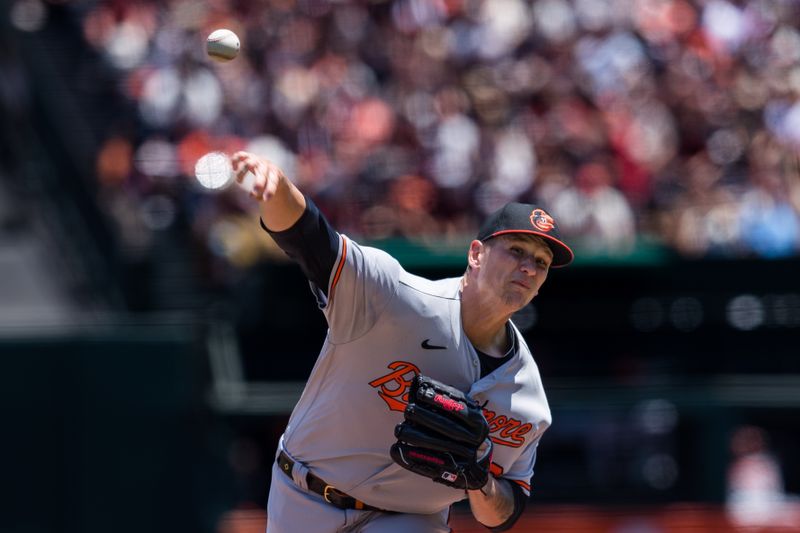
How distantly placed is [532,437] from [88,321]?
5.43 metres

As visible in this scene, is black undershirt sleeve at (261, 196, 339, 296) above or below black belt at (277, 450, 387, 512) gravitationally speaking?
above

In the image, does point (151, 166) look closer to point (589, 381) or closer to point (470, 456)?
point (589, 381)

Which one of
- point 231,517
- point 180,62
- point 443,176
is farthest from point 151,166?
point 231,517

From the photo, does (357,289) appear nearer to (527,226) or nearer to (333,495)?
(527,226)

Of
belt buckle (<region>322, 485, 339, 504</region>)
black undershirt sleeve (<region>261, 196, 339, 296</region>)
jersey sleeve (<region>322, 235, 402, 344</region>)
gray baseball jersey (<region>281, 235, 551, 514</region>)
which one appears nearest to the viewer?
black undershirt sleeve (<region>261, 196, 339, 296</region>)

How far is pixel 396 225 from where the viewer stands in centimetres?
956

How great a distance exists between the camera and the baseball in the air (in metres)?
3.44

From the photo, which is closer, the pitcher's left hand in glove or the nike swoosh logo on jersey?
the pitcher's left hand in glove

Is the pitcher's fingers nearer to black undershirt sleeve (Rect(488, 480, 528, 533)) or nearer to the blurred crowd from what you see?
black undershirt sleeve (Rect(488, 480, 528, 533))

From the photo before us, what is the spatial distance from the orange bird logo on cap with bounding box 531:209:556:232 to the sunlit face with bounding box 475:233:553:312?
43 millimetres

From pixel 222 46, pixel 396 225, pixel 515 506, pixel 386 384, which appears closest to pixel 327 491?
pixel 386 384

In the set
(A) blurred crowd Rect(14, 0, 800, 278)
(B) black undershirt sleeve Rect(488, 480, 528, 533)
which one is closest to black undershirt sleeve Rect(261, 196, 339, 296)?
(B) black undershirt sleeve Rect(488, 480, 528, 533)

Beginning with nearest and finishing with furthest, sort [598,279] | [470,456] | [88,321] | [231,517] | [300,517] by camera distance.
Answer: [470,456] → [300,517] → [231,517] → [88,321] → [598,279]

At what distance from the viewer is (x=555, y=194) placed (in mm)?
9742
